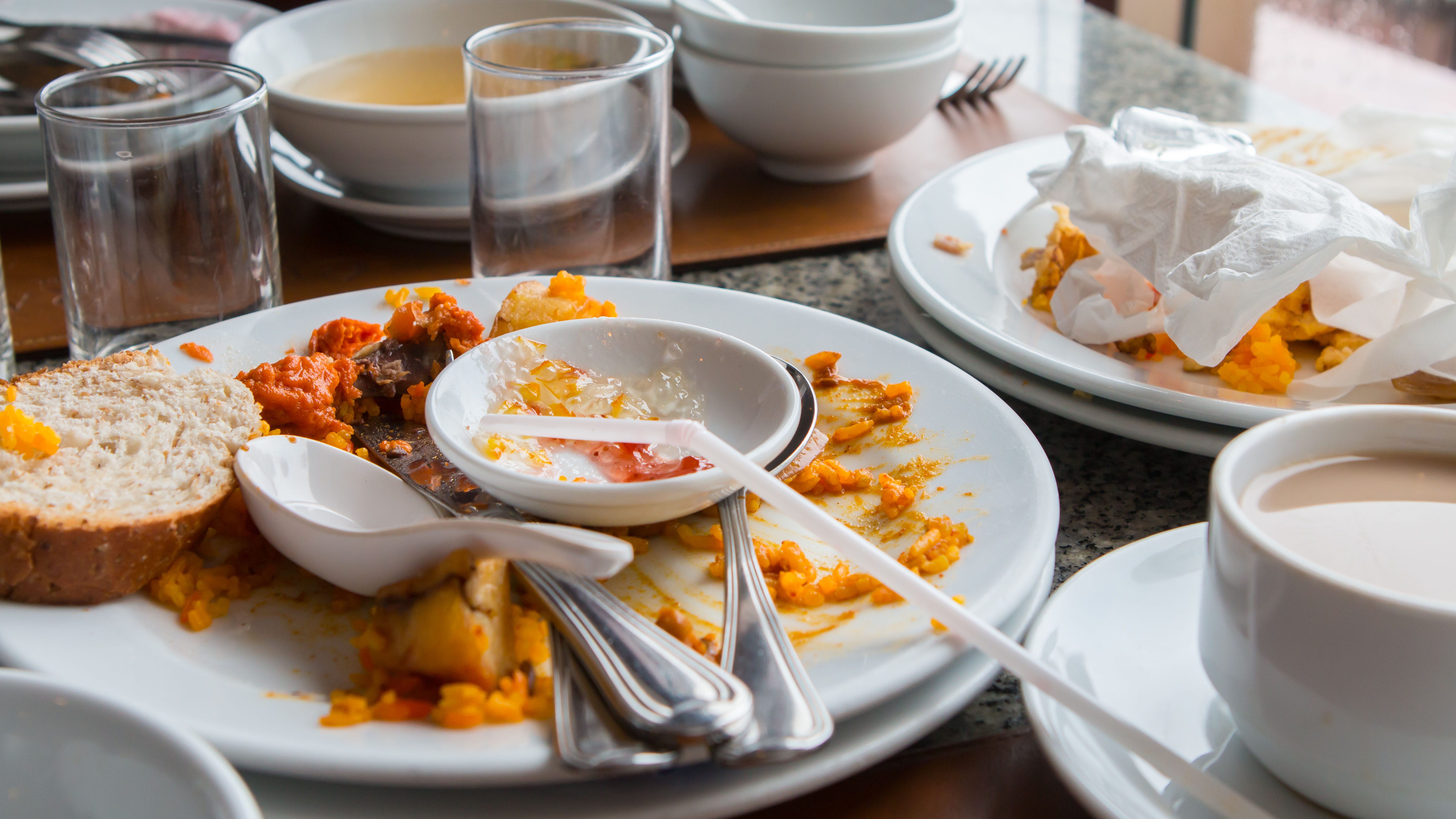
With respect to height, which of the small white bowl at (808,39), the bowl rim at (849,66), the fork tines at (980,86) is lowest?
the fork tines at (980,86)

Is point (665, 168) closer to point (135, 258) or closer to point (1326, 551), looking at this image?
point (135, 258)

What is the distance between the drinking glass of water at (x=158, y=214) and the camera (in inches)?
46.8

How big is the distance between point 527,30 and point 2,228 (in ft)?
2.96

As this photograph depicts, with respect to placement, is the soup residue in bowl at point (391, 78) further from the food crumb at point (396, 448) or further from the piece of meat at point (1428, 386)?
the piece of meat at point (1428, 386)

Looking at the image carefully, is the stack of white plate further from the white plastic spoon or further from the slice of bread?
the white plastic spoon

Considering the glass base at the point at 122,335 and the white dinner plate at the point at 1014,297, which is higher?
the white dinner plate at the point at 1014,297

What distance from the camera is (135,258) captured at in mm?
1255

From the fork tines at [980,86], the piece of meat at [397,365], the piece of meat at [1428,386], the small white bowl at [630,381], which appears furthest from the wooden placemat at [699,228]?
the piece of meat at [1428,386]

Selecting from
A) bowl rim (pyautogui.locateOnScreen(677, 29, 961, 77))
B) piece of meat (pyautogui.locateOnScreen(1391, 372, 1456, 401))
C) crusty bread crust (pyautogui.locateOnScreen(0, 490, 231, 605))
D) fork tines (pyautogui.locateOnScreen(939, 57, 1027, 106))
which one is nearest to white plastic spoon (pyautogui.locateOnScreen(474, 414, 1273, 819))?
crusty bread crust (pyautogui.locateOnScreen(0, 490, 231, 605))

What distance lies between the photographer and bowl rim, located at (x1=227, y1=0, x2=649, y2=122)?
1524 mm

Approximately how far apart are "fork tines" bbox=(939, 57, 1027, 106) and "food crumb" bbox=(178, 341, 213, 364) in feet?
5.13

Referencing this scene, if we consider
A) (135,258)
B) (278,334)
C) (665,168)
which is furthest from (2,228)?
(665,168)

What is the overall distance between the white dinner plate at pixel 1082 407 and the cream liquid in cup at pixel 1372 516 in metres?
0.30

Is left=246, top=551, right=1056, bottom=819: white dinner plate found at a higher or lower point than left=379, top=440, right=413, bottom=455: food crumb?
lower
